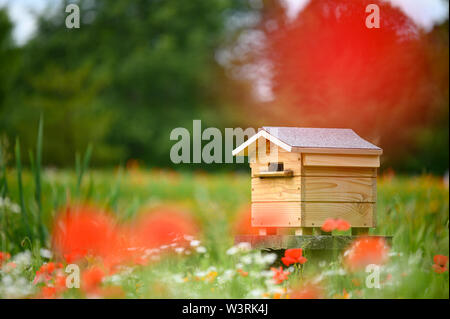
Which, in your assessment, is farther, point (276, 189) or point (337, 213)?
point (276, 189)

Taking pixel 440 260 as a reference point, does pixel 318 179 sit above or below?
above

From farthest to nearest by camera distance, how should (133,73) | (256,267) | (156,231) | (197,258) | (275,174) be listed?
(133,73) < (156,231) < (197,258) < (256,267) < (275,174)

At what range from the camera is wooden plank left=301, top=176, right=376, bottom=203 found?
10.1ft

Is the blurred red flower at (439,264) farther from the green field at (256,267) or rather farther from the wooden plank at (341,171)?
the wooden plank at (341,171)

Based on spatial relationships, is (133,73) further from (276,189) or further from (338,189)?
(338,189)

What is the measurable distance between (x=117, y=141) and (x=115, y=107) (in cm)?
107

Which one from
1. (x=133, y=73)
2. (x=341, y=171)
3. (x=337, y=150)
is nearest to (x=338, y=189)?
(x=341, y=171)

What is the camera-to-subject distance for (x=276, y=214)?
3172 mm

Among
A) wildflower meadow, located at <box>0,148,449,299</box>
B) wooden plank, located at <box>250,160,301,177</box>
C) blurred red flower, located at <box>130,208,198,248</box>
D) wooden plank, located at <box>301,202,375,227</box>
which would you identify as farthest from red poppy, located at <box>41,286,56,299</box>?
wooden plank, located at <box>301,202,375,227</box>

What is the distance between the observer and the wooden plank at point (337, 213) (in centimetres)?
307

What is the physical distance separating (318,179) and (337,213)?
211mm

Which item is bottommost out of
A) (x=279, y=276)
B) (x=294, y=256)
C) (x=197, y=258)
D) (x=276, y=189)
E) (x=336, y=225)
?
(x=197, y=258)

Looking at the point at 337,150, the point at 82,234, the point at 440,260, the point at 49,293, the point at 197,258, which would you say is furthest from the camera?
the point at 197,258
